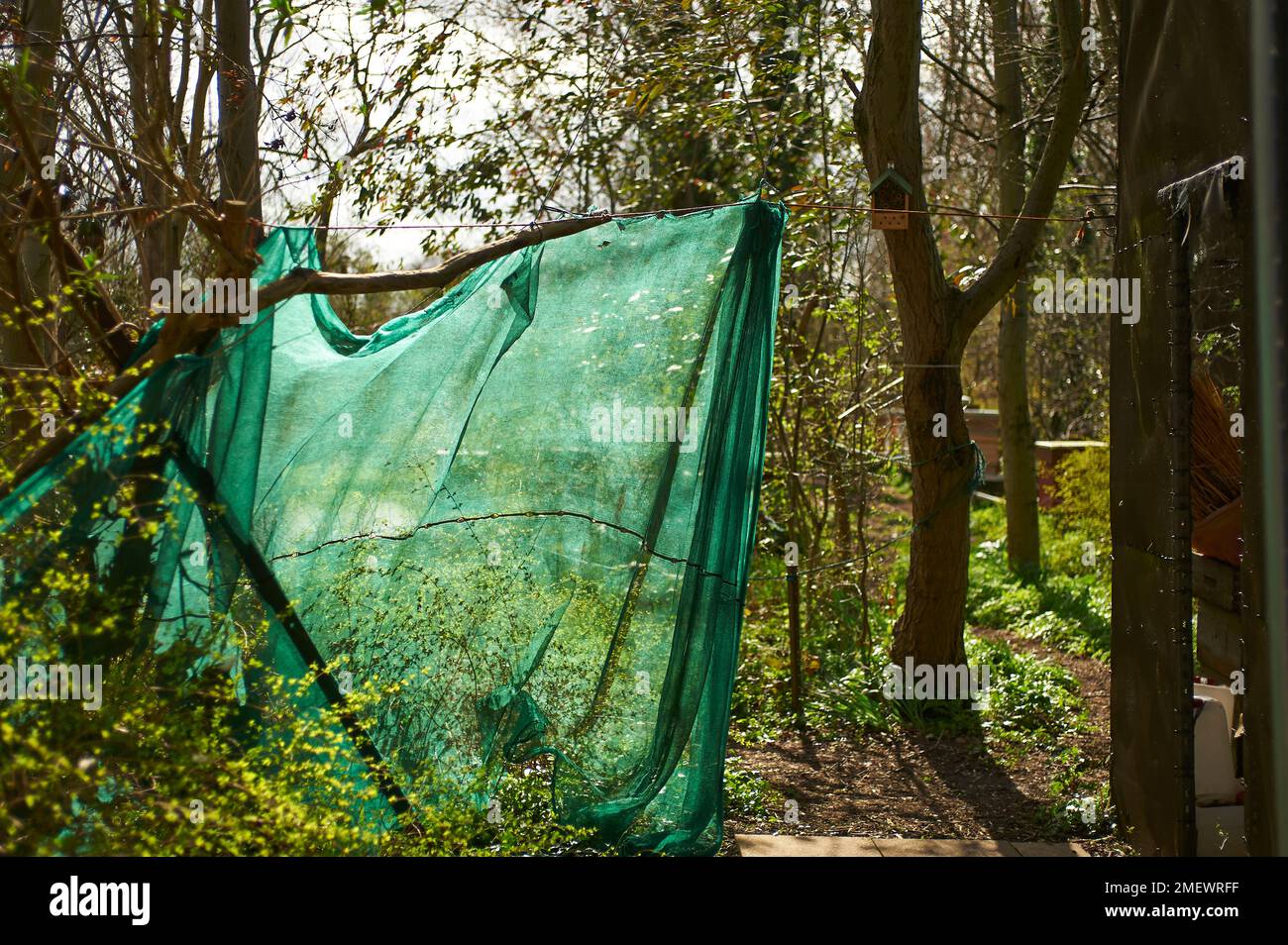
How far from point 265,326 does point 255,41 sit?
4.54 meters

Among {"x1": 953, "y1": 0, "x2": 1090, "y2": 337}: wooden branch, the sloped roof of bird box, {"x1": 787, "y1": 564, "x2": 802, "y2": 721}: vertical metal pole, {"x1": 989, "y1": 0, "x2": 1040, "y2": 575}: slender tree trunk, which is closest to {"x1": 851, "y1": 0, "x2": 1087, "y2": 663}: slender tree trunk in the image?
{"x1": 953, "y1": 0, "x2": 1090, "y2": 337}: wooden branch

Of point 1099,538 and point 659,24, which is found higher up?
point 659,24

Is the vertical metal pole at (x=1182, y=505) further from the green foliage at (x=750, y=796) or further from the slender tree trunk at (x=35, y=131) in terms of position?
the slender tree trunk at (x=35, y=131)

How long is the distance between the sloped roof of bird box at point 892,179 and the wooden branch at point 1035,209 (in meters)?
0.81

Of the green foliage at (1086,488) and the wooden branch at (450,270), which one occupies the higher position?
the wooden branch at (450,270)

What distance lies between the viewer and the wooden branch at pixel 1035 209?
602 cm

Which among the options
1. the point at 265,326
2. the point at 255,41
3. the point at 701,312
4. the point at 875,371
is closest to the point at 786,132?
the point at 875,371

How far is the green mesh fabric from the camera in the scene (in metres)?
3.76

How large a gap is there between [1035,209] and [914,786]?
124 inches

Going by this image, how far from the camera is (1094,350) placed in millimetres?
15156

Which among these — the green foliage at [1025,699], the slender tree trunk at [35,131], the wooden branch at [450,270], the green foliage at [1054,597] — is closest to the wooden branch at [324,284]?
the wooden branch at [450,270]

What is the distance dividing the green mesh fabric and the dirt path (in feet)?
3.26

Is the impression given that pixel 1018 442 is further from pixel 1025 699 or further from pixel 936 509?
pixel 936 509
